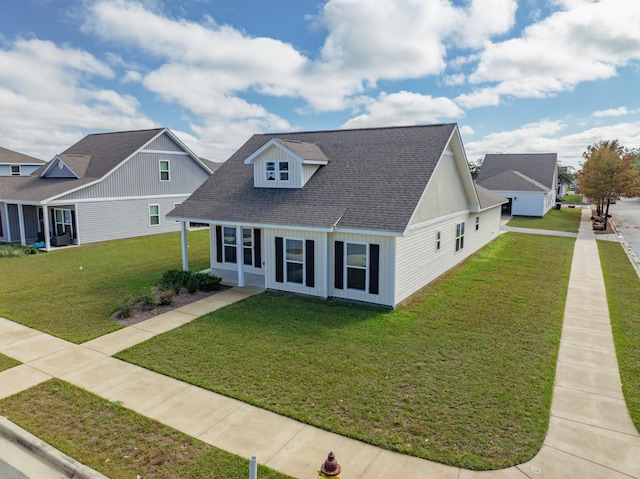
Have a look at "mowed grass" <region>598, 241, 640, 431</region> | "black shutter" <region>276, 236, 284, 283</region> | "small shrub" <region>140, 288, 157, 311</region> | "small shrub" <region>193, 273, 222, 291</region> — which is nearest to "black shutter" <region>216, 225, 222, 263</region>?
"small shrub" <region>193, 273, 222, 291</region>

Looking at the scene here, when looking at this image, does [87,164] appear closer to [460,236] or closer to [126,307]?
[126,307]

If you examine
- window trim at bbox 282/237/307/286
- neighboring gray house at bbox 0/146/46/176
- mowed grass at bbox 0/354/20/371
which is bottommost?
mowed grass at bbox 0/354/20/371

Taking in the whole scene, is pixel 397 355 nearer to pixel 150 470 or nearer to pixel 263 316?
pixel 263 316

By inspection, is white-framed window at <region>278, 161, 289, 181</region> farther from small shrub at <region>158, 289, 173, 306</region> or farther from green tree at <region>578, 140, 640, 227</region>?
green tree at <region>578, 140, 640, 227</region>

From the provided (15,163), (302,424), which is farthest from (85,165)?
(302,424)

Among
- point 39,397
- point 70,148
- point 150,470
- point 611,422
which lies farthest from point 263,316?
point 70,148

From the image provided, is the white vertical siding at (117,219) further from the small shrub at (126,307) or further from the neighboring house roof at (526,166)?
the neighboring house roof at (526,166)

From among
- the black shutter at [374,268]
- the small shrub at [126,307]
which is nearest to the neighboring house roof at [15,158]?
the small shrub at [126,307]
